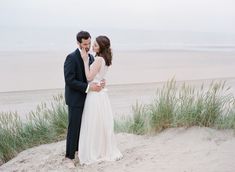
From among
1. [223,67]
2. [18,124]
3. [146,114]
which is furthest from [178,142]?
[223,67]

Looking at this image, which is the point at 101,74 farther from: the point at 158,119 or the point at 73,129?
the point at 158,119

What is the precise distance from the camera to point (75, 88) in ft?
20.2

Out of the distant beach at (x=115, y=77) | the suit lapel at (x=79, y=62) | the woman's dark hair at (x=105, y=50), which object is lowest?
the distant beach at (x=115, y=77)

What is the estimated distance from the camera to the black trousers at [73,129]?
6.34 m

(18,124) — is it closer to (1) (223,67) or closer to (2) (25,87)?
(2) (25,87)

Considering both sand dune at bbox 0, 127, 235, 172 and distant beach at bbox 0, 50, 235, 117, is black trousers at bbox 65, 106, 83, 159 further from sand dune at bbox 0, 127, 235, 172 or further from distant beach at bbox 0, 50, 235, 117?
distant beach at bbox 0, 50, 235, 117

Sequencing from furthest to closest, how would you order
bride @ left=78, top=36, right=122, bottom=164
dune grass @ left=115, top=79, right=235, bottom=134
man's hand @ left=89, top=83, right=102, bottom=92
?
dune grass @ left=115, top=79, right=235, bottom=134 < bride @ left=78, top=36, right=122, bottom=164 < man's hand @ left=89, top=83, right=102, bottom=92

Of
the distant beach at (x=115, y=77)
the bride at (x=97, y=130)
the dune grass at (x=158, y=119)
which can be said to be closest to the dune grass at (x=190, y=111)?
the dune grass at (x=158, y=119)

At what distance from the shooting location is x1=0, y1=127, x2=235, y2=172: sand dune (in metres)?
5.51

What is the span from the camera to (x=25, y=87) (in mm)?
16312

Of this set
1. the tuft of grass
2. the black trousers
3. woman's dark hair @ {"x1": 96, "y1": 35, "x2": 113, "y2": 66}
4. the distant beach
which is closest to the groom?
the black trousers

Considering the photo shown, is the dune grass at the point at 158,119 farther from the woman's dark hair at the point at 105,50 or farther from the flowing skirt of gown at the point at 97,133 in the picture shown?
the woman's dark hair at the point at 105,50

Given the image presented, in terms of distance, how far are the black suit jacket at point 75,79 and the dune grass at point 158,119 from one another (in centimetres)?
147

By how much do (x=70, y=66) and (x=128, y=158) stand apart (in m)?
1.48
